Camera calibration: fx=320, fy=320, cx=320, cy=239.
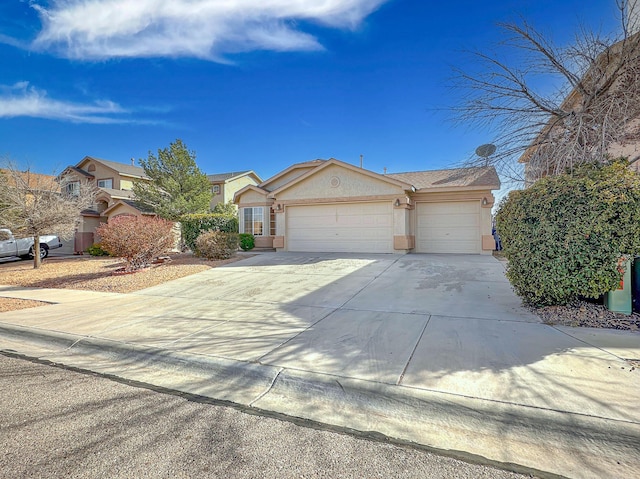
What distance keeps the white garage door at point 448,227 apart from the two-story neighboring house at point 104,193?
17.3m

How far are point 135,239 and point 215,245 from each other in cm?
308

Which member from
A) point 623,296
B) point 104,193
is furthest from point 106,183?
point 623,296

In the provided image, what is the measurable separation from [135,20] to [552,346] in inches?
511

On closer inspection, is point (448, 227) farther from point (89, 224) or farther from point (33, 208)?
point (89, 224)

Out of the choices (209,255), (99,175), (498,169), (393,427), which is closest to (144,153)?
(99,175)

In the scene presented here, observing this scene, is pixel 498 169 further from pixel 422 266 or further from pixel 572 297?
pixel 422 266

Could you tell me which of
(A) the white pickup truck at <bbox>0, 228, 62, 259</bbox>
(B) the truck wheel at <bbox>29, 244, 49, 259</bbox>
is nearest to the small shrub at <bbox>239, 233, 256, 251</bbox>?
(A) the white pickup truck at <bbox>0, 228, 62, 259</bbox>

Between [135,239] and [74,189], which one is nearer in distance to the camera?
[135,239]

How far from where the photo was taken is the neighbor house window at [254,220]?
18081 mm

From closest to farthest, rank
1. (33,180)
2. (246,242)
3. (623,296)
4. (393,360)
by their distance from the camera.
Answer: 1. (393,360)
2. (623,296)
3. (33,180)
4. (246,242)

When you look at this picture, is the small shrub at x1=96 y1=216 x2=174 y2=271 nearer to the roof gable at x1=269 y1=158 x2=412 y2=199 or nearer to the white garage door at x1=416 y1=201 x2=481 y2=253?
the roof gable at x1=269 y1=158 x2=412 y2=199

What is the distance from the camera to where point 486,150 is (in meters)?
7.27

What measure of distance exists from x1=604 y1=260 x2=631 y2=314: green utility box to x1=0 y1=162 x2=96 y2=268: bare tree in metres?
17.7

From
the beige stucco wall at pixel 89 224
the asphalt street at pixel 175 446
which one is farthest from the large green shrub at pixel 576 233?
the beige stucco wall at pixel 89 224
